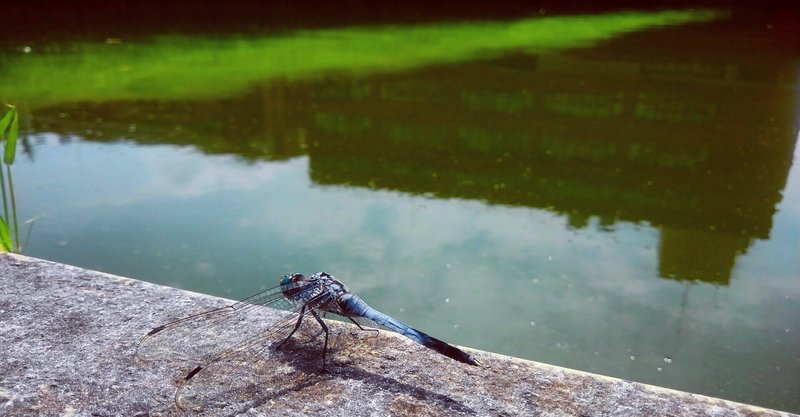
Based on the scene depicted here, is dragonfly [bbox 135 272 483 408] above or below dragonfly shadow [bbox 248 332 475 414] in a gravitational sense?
above

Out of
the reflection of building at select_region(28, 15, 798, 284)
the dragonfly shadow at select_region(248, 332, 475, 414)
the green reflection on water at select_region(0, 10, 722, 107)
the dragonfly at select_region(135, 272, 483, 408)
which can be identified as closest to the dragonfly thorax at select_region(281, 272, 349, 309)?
the dragonfly at select_region(135, 272, 483, 408)

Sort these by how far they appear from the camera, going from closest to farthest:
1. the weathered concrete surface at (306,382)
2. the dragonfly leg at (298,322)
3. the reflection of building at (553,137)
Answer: the weathered concrete surface at (306,382)
the dragonfly leg at (298,322)
the reflection of building at (553,137)

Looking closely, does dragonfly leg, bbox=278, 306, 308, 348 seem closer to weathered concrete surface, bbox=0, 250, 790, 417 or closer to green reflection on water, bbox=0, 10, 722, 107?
weathered concrete surface, bbox=0, 250, 790, 417

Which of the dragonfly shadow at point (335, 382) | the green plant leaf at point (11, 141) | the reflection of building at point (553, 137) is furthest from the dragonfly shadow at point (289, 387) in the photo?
the reflection of building at point (553, 137)

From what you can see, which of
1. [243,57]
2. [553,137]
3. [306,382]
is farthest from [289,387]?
[243,57]

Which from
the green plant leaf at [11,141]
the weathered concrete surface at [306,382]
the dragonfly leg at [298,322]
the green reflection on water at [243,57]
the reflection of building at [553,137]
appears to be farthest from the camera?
the green reflection on water at [243,57]

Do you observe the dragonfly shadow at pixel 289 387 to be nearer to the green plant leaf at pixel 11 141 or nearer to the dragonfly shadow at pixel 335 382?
the dragonfly shadow at pixel 335 382

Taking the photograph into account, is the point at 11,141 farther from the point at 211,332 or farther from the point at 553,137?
the point at 553,137

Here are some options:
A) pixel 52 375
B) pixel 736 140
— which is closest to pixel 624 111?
pixel 736 140
